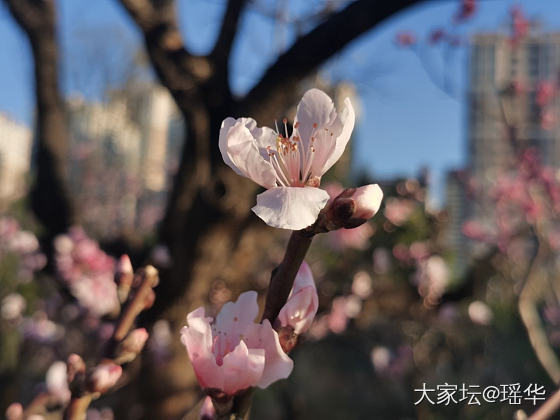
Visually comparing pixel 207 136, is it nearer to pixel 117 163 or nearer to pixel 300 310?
pixel 300 310

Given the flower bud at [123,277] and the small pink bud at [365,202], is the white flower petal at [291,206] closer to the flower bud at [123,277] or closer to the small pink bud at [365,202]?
the small pink bud at [365,202]

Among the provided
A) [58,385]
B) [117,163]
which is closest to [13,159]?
[117,163]

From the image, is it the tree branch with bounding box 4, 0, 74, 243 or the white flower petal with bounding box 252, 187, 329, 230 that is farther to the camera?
the tree branch with bounding box 4, 0, 74, 243

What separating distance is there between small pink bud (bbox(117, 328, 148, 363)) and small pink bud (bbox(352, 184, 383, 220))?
0.94ft

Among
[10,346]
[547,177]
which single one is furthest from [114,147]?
[547,177]

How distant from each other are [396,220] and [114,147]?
7.31 meters

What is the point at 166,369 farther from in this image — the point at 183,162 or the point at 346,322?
the point at 346,322

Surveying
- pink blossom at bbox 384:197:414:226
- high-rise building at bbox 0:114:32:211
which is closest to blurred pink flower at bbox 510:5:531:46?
pink blossom at bbox 384:197:414:226

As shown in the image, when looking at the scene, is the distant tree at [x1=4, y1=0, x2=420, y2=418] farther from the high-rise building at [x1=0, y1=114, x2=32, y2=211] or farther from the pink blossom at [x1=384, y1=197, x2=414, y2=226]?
the high-rise building at [x1=0, y1=114, x2=32, y2=211]

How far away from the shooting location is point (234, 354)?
0.46 meters

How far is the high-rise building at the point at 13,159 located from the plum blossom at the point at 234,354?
16.3ft

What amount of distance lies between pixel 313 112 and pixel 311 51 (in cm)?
139

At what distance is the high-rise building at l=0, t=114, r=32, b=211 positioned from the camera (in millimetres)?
7802

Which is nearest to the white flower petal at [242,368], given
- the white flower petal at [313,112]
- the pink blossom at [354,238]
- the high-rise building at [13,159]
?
the white flower petal at [313,112]
